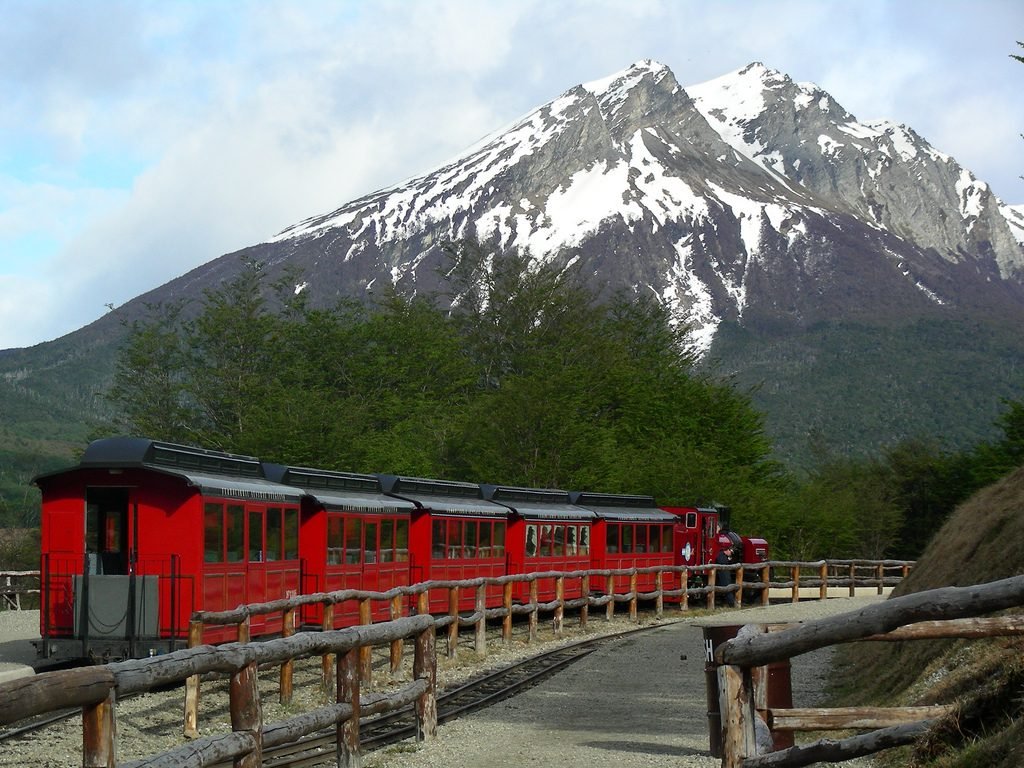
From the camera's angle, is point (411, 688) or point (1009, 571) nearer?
point (411, 688)

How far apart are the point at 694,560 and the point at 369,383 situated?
35942mm

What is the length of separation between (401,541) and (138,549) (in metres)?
7.60

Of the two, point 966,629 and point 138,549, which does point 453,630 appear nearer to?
point 138,549

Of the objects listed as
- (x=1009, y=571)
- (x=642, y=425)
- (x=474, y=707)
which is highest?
(x=642, y=425)

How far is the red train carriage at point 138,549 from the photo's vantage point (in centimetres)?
1841

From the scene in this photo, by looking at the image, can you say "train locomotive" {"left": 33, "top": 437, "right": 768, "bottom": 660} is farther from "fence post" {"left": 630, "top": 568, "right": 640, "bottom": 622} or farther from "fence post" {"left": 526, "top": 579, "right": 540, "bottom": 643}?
"fence post" {"left": 630, "top": 568, "right": 640, "bottom": 622}

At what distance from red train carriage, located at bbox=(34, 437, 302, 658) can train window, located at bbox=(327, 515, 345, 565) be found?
276cm

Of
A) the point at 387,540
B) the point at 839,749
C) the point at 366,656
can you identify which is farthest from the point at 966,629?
the point at 387,540

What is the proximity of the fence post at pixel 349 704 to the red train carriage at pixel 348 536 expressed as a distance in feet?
37.8

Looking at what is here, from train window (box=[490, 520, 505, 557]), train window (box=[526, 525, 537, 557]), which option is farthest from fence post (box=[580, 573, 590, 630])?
train window (box=[526, 525, 537, 557])

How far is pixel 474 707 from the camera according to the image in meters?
16.3

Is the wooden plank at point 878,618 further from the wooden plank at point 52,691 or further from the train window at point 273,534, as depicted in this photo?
the train window at point 273,534

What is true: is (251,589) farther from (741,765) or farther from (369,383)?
A: (369,383)

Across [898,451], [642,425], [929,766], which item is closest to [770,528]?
[642,425]
